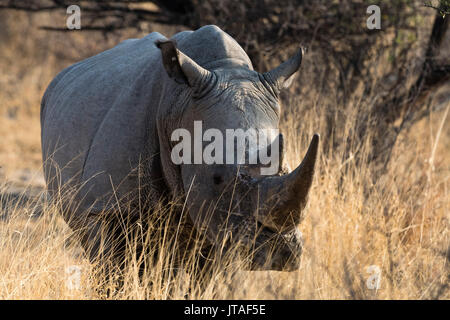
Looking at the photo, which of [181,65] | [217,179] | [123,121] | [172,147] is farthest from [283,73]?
[123,121]

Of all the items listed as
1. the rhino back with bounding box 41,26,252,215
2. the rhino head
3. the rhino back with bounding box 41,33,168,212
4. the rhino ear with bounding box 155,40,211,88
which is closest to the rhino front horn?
the rhino head

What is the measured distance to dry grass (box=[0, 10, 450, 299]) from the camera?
350cm

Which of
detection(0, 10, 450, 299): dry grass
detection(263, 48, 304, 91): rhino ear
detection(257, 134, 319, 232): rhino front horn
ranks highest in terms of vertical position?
detection(263, 48, 304, 91): rhino ear

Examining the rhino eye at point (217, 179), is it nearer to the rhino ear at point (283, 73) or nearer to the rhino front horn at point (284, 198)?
the rhino front horn at point (284, 198)

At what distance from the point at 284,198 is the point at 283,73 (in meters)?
1.04

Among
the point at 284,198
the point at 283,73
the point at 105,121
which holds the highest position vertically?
the point at 283,73

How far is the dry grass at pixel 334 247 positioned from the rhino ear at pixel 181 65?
0.91 metres

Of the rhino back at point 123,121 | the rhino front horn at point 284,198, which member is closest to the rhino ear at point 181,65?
the rhino back at point 123,121

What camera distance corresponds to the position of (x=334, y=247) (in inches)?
175

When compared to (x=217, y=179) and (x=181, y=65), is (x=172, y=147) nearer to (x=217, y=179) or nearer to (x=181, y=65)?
(x=181, y=65)

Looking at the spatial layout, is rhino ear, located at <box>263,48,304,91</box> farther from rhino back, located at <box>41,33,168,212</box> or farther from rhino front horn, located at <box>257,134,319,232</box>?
rhino front horn, located at <box>257,134,319,232</box>
